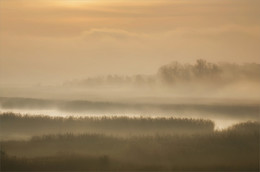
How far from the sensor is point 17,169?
22984 millimetres

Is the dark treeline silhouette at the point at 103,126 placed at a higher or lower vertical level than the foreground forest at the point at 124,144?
higher

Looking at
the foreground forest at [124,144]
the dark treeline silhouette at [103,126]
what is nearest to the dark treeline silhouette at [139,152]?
the foreground forest at [124,144]

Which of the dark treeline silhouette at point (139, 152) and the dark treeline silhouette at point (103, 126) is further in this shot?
the dark treeline silhouette at point (103, 126)

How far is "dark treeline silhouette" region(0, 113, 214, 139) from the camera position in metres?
24.3

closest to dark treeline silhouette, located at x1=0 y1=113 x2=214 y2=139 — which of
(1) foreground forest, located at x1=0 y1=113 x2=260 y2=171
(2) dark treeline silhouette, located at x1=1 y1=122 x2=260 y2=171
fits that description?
(1) foreground forest, located at x1=0 y1=113 x2=260 y2=171

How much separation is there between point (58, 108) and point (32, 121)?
86 centimetres

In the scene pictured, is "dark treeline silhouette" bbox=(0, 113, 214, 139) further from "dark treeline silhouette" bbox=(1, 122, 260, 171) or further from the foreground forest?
"dark treeline silhouette" bbox=(1, 122, 260, 171)

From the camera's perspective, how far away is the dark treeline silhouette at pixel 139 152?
23.0m

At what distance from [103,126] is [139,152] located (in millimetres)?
1626

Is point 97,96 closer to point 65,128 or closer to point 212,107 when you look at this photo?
point 65,128

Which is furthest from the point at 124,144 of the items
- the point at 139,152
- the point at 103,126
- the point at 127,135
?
the point at 103,126

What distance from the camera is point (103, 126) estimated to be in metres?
24.4

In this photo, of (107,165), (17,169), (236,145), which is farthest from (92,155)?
(236,145)

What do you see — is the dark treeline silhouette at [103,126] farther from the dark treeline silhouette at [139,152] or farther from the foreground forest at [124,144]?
the dark treeline silhouette at [139,152]
